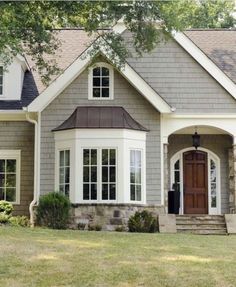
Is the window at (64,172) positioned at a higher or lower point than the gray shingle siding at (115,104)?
lower

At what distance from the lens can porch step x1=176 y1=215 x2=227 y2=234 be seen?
16.3 metres

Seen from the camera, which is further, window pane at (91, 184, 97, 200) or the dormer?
the dormer

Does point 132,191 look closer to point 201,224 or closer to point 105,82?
point 201,224

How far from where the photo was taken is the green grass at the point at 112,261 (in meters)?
8.48

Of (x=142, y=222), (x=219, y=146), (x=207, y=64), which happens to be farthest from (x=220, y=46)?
(x=142, y=222)

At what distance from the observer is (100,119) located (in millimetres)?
16938

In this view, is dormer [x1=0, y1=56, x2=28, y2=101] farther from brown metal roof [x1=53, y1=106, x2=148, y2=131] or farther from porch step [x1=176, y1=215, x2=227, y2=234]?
porch step [x1=176, y1=215, x2=227, y2=234]

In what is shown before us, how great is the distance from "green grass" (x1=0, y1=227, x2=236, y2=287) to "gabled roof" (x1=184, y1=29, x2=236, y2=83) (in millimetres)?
8240

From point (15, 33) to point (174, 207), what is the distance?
8180 millimetres

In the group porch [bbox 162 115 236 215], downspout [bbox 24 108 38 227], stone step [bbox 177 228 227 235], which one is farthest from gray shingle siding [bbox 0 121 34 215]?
stone step [bbox 177 228 227 235]

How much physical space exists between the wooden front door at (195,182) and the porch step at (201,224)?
2004 millimetres

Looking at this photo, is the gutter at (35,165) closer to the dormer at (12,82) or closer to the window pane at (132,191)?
the dormer at (12,82)

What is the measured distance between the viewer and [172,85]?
704 inches

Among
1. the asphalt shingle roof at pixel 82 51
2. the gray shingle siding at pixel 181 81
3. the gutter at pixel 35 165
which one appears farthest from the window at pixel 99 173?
the asphalt shingle roof at pixel 82 51
